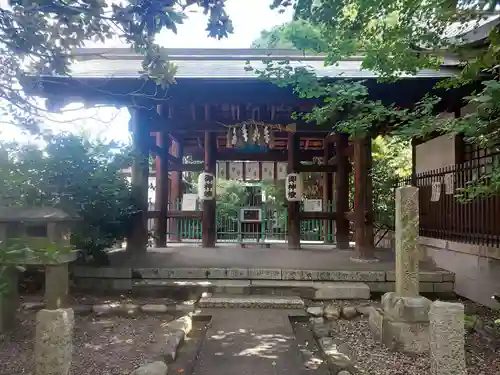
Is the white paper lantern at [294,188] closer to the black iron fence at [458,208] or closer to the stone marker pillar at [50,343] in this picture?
the black iron fence at [458,208]

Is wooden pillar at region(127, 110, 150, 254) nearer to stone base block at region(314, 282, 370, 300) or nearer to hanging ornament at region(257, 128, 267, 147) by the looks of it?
hanging ornament at region(257, 128, 267, 147)

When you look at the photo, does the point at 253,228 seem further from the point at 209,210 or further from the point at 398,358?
the point at 398,358

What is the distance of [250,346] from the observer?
4.56m

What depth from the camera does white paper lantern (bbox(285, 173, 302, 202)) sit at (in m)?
11.1

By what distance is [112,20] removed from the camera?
3.43m

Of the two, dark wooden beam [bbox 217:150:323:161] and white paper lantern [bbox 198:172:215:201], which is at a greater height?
dark wooden beam [bbox 217:150:323:161]

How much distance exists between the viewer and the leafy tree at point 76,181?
562 cm

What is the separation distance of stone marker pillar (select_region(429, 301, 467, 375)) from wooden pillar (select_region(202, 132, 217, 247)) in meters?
7.89

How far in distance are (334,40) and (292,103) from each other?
2.90 meters

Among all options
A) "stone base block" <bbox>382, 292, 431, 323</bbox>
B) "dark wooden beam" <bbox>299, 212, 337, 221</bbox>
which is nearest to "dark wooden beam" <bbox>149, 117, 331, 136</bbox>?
"dark wooden beam" <bbox>299, 212, 337, 221</bbox>

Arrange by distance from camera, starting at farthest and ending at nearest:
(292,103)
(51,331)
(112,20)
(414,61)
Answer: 1. (292,103)
2. (414,61)
3. (112,20)
4. (51,331)

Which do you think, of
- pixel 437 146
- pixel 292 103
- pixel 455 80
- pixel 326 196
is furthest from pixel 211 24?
pixel 326 196

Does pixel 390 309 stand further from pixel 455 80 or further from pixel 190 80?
pixel 190 80

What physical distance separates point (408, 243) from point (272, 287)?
2812 millimetres
